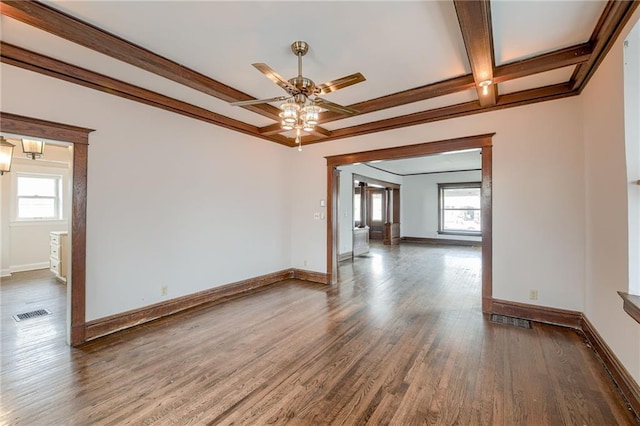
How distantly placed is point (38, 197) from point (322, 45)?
7.53m

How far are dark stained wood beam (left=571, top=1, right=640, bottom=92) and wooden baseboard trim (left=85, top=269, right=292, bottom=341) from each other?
16.7 feet

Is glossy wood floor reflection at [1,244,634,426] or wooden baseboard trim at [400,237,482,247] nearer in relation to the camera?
glossy wood floor reflection at [1,244,634,426]

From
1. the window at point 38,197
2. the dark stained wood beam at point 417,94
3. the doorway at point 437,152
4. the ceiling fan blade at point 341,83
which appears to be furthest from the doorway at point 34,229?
the dark stained wood beam at point 417,94

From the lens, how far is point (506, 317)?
11.7 feet

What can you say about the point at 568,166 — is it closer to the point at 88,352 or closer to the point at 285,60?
the point at 285,60

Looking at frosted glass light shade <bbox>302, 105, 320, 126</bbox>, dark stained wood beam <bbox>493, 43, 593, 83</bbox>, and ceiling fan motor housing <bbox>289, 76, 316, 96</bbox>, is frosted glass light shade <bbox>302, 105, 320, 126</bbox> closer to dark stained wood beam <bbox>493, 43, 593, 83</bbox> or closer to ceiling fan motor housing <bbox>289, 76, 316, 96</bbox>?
ceiling fan motor housing <bbox>289, 76, 316, 96</bbox>

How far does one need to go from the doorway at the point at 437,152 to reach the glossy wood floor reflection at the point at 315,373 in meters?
0.70

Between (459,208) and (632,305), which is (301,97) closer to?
(632,305)

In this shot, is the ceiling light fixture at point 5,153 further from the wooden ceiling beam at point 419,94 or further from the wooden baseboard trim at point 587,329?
the wooden baseboard trim at point 587,329

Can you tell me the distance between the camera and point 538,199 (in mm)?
3438

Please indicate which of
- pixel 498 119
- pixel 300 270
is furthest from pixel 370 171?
pixel 498 119

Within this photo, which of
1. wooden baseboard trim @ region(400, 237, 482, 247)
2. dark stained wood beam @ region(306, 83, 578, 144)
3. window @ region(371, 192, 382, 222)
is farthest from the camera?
window @ region(371, 192, 382, 222)

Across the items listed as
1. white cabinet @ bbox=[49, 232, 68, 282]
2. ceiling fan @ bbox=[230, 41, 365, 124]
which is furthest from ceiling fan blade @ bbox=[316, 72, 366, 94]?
white cabinet @ bbox=[49, 232, 68, 282]

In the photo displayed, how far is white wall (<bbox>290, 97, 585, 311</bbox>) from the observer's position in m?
3.23
